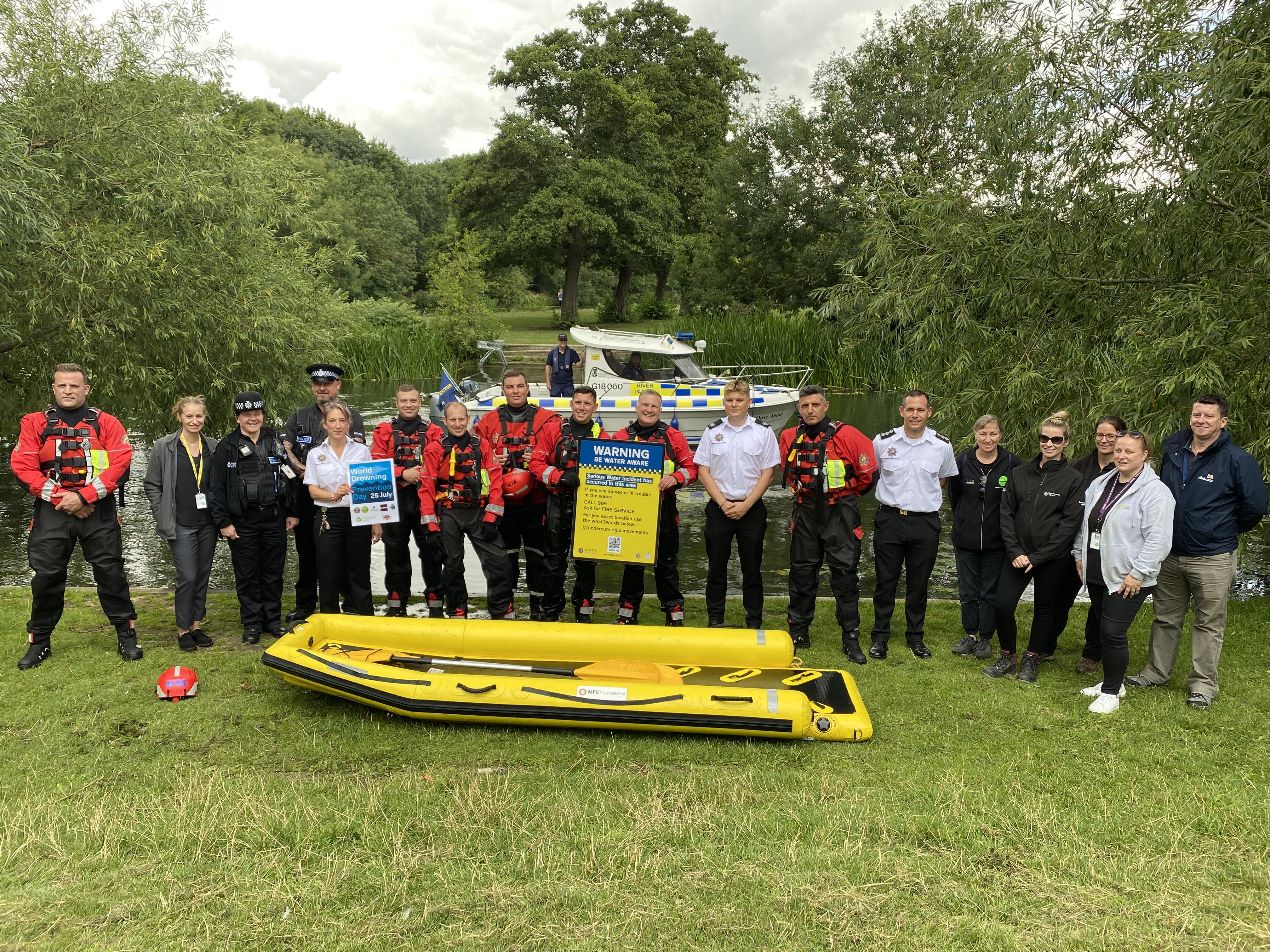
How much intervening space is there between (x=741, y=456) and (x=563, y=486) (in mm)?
1380

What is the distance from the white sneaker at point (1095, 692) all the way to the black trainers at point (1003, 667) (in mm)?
524

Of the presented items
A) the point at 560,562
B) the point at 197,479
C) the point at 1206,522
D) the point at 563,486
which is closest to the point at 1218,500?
the point at 1206,522

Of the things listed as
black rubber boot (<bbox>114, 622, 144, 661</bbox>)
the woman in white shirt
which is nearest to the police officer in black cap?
the woman in white shirt

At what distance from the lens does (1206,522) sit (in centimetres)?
518

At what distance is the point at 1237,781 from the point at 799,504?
3.05 metres

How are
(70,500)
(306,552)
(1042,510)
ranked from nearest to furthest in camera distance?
1. (1042,510)
2. (70,500)
3. (306,552)

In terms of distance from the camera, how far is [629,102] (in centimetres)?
4106

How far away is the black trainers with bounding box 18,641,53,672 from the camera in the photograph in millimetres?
5914

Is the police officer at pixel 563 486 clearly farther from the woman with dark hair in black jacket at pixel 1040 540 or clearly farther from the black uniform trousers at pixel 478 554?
the woman with dark hair in black jacket at pixel 1040 540

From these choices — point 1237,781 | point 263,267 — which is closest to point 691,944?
point 1237,781

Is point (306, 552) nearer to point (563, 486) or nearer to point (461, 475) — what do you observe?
point (461, 475)

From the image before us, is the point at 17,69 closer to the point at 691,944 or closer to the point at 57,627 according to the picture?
the point at 57,627

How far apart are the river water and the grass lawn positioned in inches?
170

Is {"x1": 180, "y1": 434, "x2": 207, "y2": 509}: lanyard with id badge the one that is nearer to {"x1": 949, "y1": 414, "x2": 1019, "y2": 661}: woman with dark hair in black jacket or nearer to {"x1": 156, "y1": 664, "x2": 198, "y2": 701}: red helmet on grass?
{"x1": 156, "y1": 664, "x2": 198, "y2": 701}: red helmet on grass
